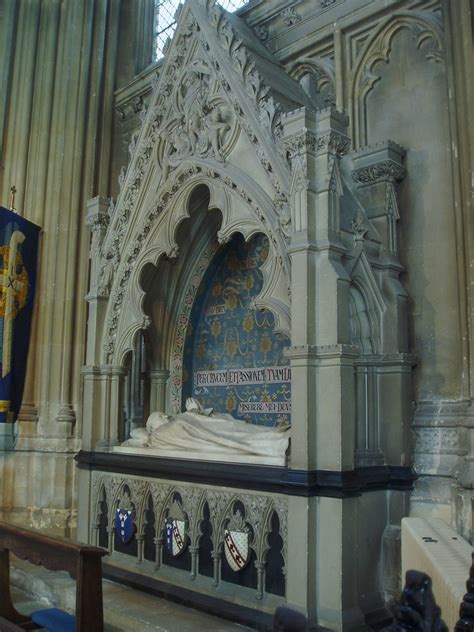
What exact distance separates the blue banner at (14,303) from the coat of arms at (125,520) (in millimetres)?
2086

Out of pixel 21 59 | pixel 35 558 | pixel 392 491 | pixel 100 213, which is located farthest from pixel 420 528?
pixel 21 59

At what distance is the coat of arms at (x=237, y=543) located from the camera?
4613mm

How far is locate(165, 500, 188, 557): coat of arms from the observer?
513 cm

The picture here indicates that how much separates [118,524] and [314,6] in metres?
5.02

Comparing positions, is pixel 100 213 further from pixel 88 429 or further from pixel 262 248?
pixel 88 429

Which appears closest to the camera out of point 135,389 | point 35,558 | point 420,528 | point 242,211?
point 420,528

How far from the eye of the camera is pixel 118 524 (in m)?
5.78

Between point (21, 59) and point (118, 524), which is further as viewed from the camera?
point (21, 59)

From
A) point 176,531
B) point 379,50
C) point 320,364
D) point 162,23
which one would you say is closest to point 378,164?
point 379,50

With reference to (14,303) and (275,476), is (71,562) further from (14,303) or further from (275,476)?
(14,303)

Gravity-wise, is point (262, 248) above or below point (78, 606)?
above

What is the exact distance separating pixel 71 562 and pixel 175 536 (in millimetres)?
1315

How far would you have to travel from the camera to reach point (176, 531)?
17.0 feet

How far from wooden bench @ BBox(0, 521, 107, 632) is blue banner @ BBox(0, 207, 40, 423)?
277cm
